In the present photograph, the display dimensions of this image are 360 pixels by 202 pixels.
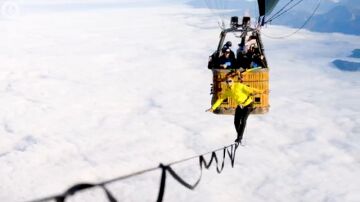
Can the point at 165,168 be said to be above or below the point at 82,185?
below

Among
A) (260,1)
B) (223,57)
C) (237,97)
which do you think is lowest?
(237,97)

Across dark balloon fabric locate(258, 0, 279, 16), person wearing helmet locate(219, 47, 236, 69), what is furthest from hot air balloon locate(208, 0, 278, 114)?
dark balloon fabric locate(258, 0, 279, 16)

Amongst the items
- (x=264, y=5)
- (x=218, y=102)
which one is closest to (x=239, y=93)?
(x=218, y=102)

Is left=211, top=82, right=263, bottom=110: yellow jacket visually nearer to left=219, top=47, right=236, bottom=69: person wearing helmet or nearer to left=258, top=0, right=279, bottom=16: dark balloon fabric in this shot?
left=219, top=47, right=236, bottom=69: person wearing helmet

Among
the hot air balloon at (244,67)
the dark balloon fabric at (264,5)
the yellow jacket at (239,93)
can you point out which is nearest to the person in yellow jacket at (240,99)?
the yellow jacket at (239,93)

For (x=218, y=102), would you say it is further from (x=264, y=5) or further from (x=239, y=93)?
(x=264, y=5)

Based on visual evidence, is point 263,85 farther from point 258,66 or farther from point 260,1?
point 260,1

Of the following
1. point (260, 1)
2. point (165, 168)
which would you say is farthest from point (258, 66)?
point (165, 168)
